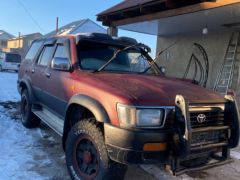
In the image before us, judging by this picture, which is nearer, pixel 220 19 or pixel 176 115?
pixel 176 115

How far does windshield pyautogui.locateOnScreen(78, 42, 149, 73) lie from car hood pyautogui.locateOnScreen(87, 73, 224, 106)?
0.46 m

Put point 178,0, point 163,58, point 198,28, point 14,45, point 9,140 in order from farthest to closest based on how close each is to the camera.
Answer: point 14,45 → point 163,58 → point 198,28 → point 178,0 → point 9,140

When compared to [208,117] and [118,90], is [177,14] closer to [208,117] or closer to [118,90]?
[208,117]

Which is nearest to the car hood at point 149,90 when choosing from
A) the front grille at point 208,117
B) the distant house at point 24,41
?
the front grille at point 208,117

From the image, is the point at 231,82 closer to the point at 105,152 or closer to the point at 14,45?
the point at 105,152

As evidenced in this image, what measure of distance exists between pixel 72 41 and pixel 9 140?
6.77 feet

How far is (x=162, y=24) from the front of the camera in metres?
9.80

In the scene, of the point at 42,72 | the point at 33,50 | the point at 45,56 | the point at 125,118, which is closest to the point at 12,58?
the point at 33,50

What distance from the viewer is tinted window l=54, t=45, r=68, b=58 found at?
174 inches

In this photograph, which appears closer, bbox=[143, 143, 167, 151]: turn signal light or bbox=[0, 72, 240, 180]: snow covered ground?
bbox=[143, 143, 167, 151]: turn signal light

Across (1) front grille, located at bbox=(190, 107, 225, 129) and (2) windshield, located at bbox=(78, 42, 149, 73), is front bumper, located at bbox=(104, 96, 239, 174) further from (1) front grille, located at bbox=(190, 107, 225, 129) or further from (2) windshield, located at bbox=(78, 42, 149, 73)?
(2) windshield, located at bbox=(78, 42, 149, 73)

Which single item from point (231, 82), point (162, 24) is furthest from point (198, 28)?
point (231, 82)

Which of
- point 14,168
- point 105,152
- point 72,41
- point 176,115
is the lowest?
point 14,168

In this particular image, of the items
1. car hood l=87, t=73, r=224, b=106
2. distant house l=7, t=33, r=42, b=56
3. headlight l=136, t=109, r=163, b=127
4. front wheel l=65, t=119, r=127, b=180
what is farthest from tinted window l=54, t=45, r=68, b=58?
distant house l=7, t=33, r=42, b=56
